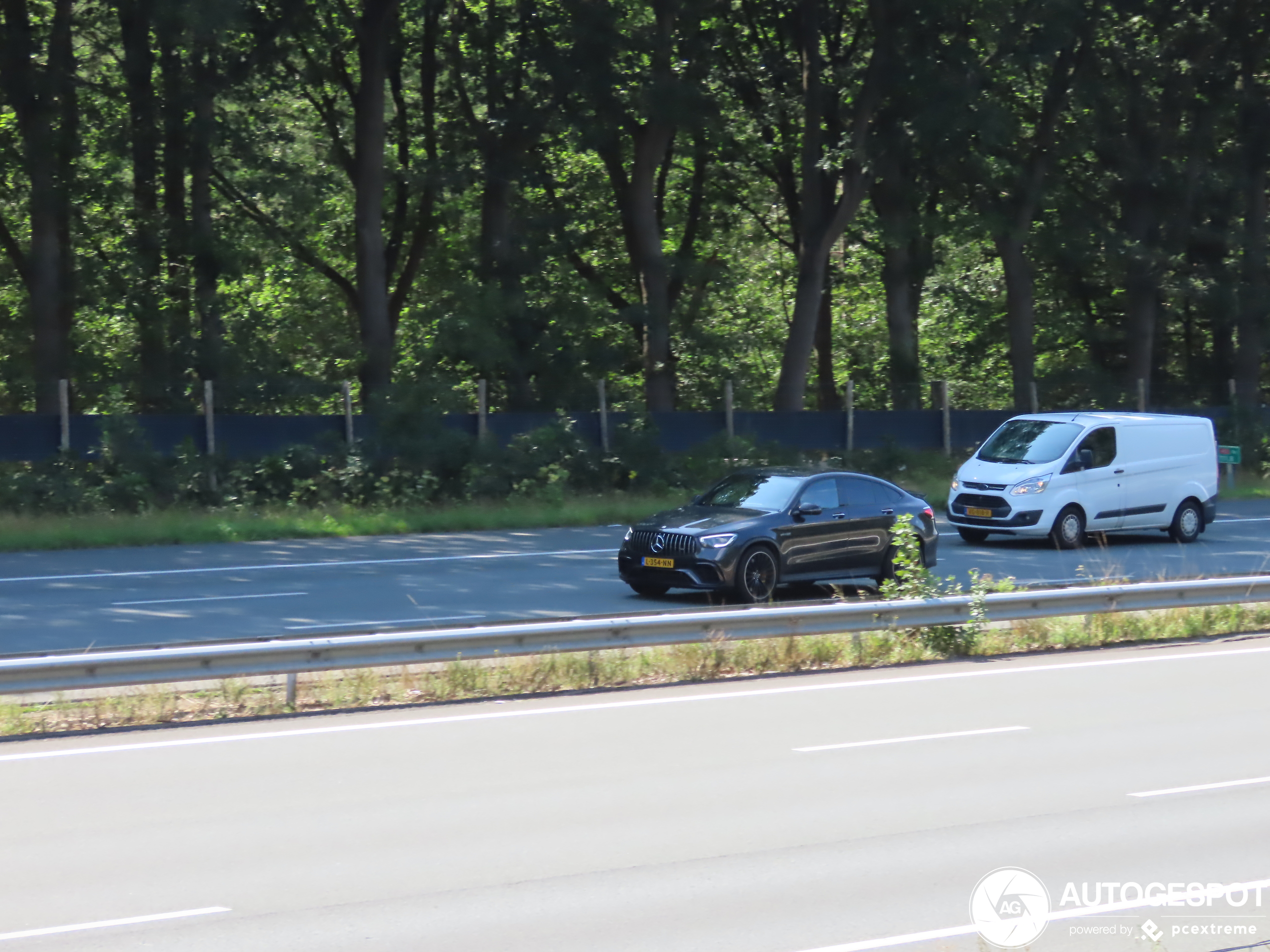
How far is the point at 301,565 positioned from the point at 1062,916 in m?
15.4

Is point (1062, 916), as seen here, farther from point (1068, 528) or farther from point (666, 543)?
point (1068, 528)

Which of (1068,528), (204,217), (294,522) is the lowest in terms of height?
(1068,528)

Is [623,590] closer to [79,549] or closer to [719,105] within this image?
[79,549]

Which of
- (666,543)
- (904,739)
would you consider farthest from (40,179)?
(904,739)

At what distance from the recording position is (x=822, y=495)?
1673 cm

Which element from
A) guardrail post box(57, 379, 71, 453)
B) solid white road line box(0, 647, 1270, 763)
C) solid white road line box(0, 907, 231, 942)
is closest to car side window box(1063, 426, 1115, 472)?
solid white road line box(0, 647, 1270, 763)

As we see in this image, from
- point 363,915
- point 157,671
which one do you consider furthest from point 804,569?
point 363,915

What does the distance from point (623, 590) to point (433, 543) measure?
6656 millimetres

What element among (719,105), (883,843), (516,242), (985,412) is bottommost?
(883,843)

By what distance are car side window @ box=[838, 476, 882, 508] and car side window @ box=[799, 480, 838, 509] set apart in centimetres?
9

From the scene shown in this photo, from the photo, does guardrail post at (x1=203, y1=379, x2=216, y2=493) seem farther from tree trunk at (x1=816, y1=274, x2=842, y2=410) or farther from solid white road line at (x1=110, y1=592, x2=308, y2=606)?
tree trunk at (x1=816, y1=274, x2=842, y2=410)

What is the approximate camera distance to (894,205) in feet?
119

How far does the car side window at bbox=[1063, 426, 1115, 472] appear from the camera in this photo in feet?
73.5

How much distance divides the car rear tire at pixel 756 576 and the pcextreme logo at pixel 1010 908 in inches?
357
